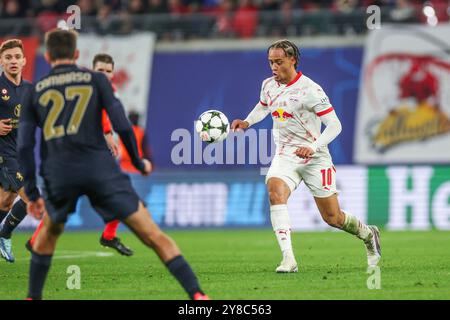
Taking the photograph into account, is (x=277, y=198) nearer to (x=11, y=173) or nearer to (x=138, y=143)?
(x=11, y=173)

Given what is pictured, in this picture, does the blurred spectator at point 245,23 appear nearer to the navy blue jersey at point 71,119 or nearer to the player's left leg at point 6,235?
the player's left leg at point 6,235

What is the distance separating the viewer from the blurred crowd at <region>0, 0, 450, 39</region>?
2327 centimetres

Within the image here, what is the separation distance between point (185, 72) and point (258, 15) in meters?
2.21

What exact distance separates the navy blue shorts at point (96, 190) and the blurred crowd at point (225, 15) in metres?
15.8

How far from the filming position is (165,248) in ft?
26.3

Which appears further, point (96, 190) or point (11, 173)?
point (11, 173)

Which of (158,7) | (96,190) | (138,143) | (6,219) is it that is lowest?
(6,219)

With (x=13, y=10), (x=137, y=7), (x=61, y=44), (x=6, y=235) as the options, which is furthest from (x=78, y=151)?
(x=13, y=10)

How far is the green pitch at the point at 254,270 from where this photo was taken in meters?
9.34

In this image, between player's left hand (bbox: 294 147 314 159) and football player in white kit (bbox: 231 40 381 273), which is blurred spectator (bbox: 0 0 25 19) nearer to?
football player in white kit (bbox: 231 40 381 273)

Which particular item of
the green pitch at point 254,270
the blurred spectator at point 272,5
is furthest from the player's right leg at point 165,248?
the blurred spectator at point 272,5

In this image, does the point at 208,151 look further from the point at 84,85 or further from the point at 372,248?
the point at 84,85

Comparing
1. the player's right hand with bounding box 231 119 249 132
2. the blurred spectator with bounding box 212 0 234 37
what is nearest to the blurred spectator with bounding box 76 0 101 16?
the blurred spectator with bounding box 212 0 234 37

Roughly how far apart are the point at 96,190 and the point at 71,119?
584 mm
